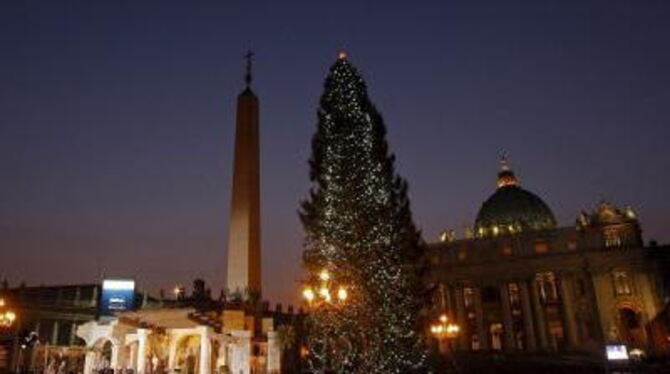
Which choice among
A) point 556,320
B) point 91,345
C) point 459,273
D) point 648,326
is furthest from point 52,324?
point 648,326

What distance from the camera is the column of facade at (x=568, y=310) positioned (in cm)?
7175

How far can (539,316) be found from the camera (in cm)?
7512

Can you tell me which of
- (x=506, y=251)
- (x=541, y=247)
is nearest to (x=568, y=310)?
(x=541, y=247)

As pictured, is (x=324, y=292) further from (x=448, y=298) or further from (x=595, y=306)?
(x=448, y=298)

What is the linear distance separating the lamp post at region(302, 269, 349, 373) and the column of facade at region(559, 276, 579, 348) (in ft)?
186

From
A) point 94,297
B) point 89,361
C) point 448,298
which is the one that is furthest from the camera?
point 448,298

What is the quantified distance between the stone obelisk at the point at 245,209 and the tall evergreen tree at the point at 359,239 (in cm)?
1109

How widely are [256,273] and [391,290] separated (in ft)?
48.6

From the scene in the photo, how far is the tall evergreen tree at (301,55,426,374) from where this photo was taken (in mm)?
21078

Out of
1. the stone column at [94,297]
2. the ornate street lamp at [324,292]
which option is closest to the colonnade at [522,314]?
the stone column at [94,297]

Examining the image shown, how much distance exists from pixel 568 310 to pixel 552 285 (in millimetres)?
5091

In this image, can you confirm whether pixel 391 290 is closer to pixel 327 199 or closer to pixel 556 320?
pixel 327 199

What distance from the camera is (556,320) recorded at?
75.3 metres

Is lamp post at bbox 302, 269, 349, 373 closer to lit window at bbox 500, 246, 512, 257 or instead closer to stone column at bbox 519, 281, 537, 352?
stone column at bbox 519, 281, 537, 352
